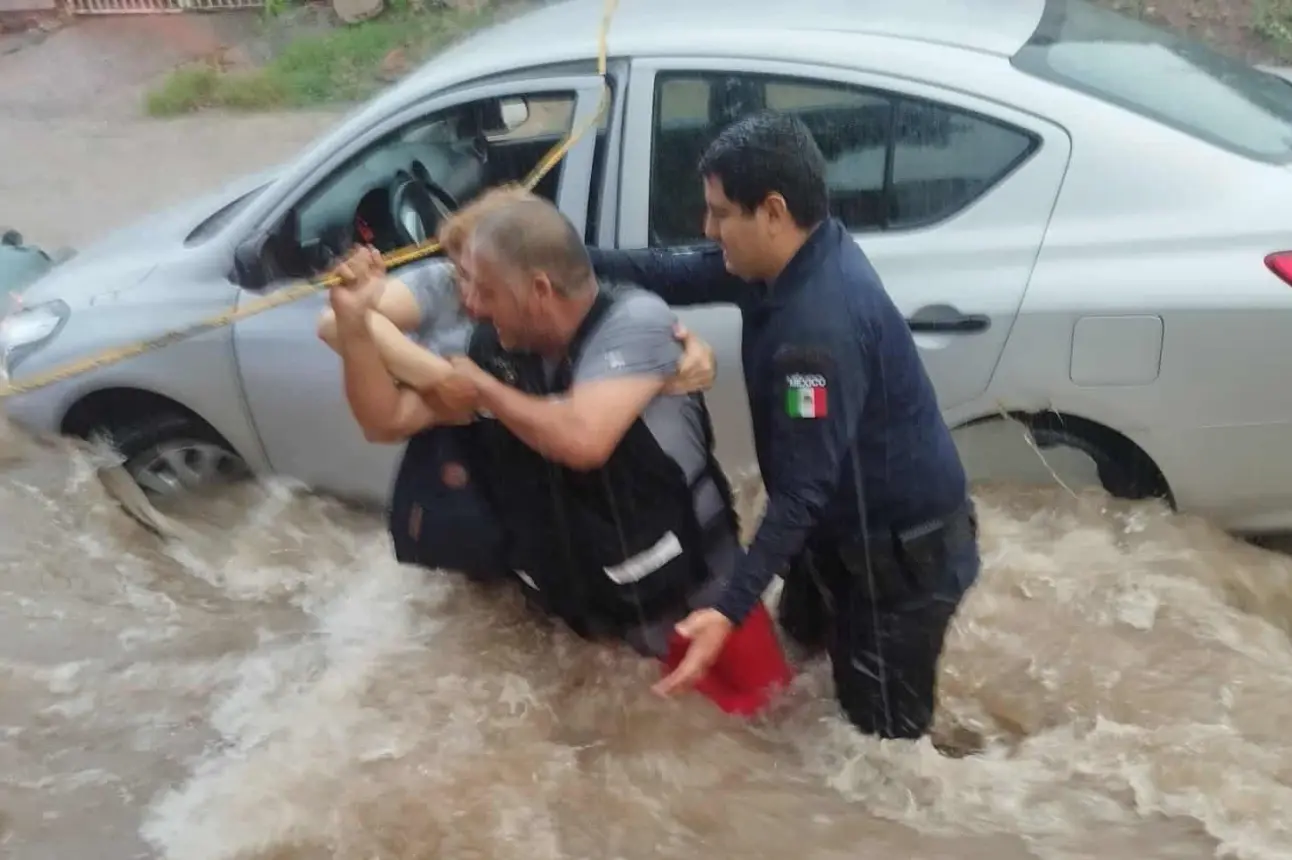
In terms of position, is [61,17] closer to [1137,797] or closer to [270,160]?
[270,160]

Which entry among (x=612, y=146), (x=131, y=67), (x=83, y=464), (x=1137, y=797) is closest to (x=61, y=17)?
(x=131, y=67)

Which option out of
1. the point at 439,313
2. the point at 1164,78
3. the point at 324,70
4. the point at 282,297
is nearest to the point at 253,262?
the point at 282,297

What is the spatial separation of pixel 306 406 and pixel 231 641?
0.76 metres

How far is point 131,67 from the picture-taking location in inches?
→ 447

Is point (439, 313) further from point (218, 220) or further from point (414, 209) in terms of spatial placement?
point (218, 220)

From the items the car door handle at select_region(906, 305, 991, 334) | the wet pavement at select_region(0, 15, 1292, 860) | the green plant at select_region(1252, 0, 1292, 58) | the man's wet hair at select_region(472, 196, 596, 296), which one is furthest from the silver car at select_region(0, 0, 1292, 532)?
the green plant at select_region(1252, 0, 1292, 58)

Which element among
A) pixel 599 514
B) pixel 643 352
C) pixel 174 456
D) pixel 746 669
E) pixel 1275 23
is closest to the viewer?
pixel 643 352

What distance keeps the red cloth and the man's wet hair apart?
30.8 inches

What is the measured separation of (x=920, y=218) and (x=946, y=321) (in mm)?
288

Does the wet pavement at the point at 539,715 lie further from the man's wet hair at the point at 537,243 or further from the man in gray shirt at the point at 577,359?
the man's wet hair at the point at 537,243

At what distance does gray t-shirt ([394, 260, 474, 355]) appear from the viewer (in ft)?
8.57

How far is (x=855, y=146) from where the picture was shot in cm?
321

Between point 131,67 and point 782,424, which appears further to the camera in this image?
point 131,67

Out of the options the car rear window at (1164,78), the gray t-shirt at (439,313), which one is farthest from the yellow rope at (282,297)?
the car rear window at (1164,78)
